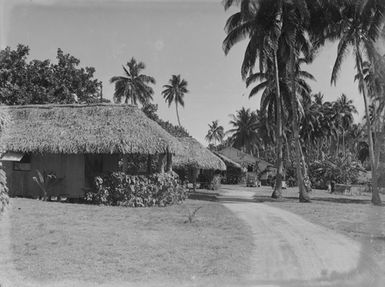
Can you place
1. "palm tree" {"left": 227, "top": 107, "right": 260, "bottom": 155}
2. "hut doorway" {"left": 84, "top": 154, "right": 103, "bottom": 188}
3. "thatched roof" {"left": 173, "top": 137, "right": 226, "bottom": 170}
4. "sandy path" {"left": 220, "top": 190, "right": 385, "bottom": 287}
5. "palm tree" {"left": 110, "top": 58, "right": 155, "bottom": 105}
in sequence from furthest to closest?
1. "palm tree" {"left": 227, "top": 107, "right": 260, "bottom": 155}
2. "palm tree" {"left": 110, "top": 58, "right": 155, "bottom": 105}
3. "thatched roof" {"left": 173, "top": 137, "right": 226, "bottom": 170}
4. "hut doorway" {"left": 84, "top": 154, "right": 103, "bottom": 188}
5. "sandy path" {"left": 220, "top": 190, "right": 385, "bottom": 287}

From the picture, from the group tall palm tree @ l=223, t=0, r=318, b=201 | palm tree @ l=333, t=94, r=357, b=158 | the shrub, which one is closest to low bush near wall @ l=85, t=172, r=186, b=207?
tall palm tree @ l=223, t=0, r=318, b=201

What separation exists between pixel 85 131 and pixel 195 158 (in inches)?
532

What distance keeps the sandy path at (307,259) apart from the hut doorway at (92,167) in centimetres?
864

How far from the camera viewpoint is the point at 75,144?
16.4 metres

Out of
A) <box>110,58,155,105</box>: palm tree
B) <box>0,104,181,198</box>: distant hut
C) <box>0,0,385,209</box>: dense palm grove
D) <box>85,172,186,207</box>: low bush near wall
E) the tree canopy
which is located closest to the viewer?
<box>0,0,385,209</box>: dense palm grove

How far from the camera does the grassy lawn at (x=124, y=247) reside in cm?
623

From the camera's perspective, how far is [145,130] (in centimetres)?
1716

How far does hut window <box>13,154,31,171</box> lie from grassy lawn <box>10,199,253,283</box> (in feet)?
17.1

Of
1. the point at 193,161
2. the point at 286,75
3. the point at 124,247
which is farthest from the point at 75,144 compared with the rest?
the point at 286,75

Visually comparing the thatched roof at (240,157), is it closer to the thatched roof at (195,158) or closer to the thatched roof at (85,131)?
the thatched roof at (195,158)

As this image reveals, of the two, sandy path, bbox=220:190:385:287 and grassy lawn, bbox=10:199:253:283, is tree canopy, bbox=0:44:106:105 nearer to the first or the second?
grassy lawn, bbox=10:199:253:283

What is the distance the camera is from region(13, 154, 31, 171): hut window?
1767 cm

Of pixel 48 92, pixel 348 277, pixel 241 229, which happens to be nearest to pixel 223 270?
pixel 348 277

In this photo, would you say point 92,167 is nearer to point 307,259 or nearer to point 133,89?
point 307,259
